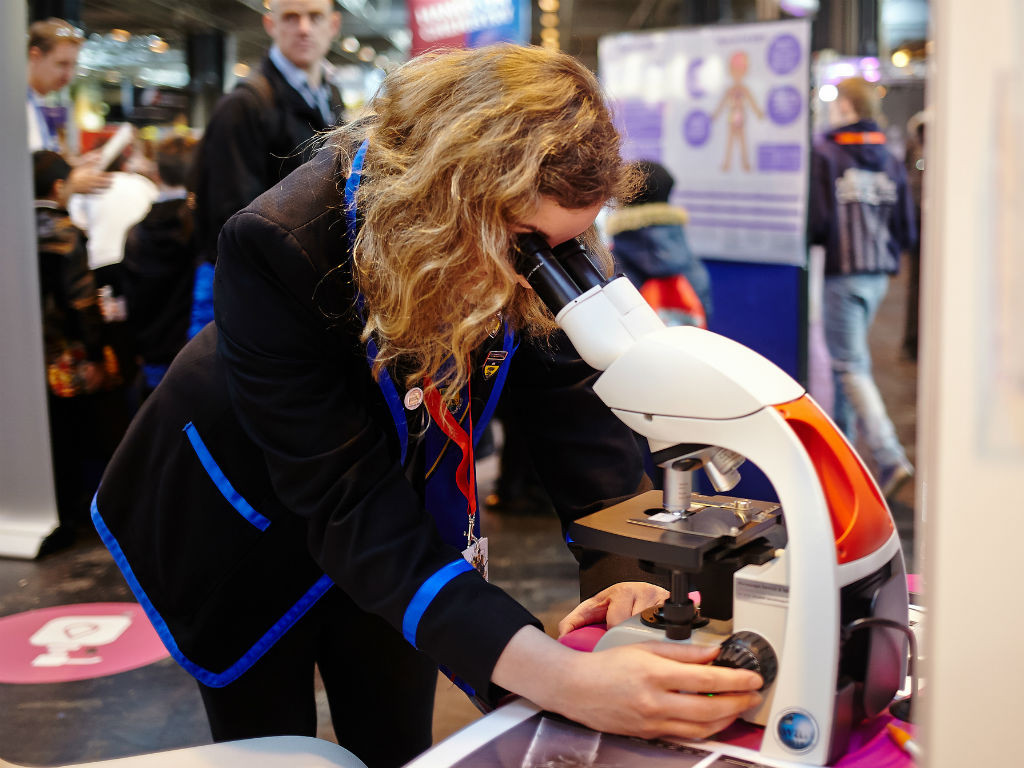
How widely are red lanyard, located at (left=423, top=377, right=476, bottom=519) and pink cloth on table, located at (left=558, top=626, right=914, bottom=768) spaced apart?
0.42 metres

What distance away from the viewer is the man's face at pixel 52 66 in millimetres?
3610

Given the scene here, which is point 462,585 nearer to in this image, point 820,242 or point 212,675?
point 212,675

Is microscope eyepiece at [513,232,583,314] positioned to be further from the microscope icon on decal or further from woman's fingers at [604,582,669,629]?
the microscope icon on decal

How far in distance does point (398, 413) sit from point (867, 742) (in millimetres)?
539

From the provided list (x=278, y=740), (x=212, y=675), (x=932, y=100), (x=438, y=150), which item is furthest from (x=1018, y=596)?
(x=212, y=675)

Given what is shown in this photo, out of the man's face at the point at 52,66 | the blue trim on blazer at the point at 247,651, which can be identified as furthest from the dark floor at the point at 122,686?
the man's face at the point at 52,66

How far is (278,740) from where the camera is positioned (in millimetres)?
1089

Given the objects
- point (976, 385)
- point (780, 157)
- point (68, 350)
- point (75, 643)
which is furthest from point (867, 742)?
point (68, 350)

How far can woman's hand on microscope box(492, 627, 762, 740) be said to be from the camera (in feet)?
2.76

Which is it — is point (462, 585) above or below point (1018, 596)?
below

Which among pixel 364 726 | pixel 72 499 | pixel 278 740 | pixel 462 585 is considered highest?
pixel 462 585

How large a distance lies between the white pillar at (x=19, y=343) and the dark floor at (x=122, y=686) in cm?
20

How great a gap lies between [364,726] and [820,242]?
11.1 ft

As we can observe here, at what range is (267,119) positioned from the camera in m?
2.87
